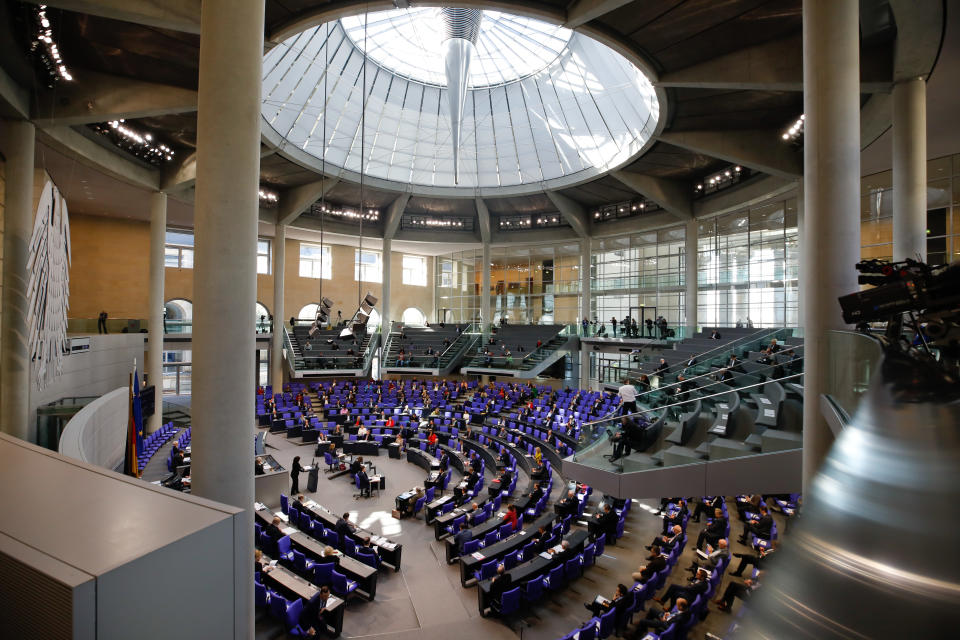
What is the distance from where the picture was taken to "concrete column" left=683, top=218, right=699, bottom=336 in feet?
78.6

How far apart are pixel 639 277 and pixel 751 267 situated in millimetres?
7264

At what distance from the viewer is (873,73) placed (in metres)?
10.1

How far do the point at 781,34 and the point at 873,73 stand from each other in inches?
109

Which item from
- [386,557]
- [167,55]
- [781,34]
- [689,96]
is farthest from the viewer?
[689,96]

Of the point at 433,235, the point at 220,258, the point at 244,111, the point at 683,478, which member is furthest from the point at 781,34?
the point at 433,235

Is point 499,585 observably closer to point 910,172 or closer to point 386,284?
point 910,172

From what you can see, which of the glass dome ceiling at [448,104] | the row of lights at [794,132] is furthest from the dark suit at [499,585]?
the row of lights at [794,132]

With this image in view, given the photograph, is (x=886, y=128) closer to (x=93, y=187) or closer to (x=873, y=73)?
(x=873, y=73)

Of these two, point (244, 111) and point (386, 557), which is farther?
point (386, 557)

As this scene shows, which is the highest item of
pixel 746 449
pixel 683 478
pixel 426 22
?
pixel 426 22

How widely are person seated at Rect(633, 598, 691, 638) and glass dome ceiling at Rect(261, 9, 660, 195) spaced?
15391mm

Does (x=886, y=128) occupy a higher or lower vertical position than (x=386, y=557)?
higher

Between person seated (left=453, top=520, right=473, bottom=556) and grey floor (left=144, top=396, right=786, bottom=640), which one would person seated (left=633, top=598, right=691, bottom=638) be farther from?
person seated (left=453, top=520, right=473, bottom=556)

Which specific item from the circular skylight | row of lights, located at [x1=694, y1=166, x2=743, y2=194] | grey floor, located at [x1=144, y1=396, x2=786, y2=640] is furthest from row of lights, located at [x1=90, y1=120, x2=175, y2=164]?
row of lights, located at [x1=694, y1=166, x2=743, y2=194]
